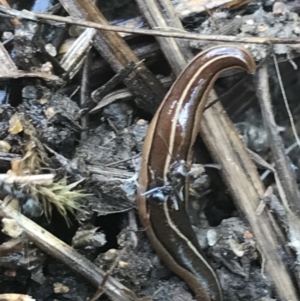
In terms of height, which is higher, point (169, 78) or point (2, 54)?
point (2, 54)

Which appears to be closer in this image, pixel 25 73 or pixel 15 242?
pixel 15 242

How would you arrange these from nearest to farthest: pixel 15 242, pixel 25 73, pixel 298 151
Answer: pixel 15 242 → pixel 25 73 → pixel 298 151

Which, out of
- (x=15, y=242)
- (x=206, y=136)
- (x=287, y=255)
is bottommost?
(x=287, y=255)

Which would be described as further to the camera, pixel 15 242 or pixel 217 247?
pixel 217 247

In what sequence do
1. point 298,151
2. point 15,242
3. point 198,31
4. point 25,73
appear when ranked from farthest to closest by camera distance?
point 298,151, point 198,31, point 25,73, point 15,242

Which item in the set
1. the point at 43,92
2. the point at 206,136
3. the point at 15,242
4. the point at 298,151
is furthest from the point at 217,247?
the point at 43,92

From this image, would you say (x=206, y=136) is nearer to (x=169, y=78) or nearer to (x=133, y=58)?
(x=169, y=78)

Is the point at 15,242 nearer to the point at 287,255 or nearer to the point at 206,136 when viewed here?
the point at 206,136

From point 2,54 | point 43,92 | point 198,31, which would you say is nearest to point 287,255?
point 198,31

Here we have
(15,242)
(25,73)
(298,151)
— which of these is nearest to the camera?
(15,242)
